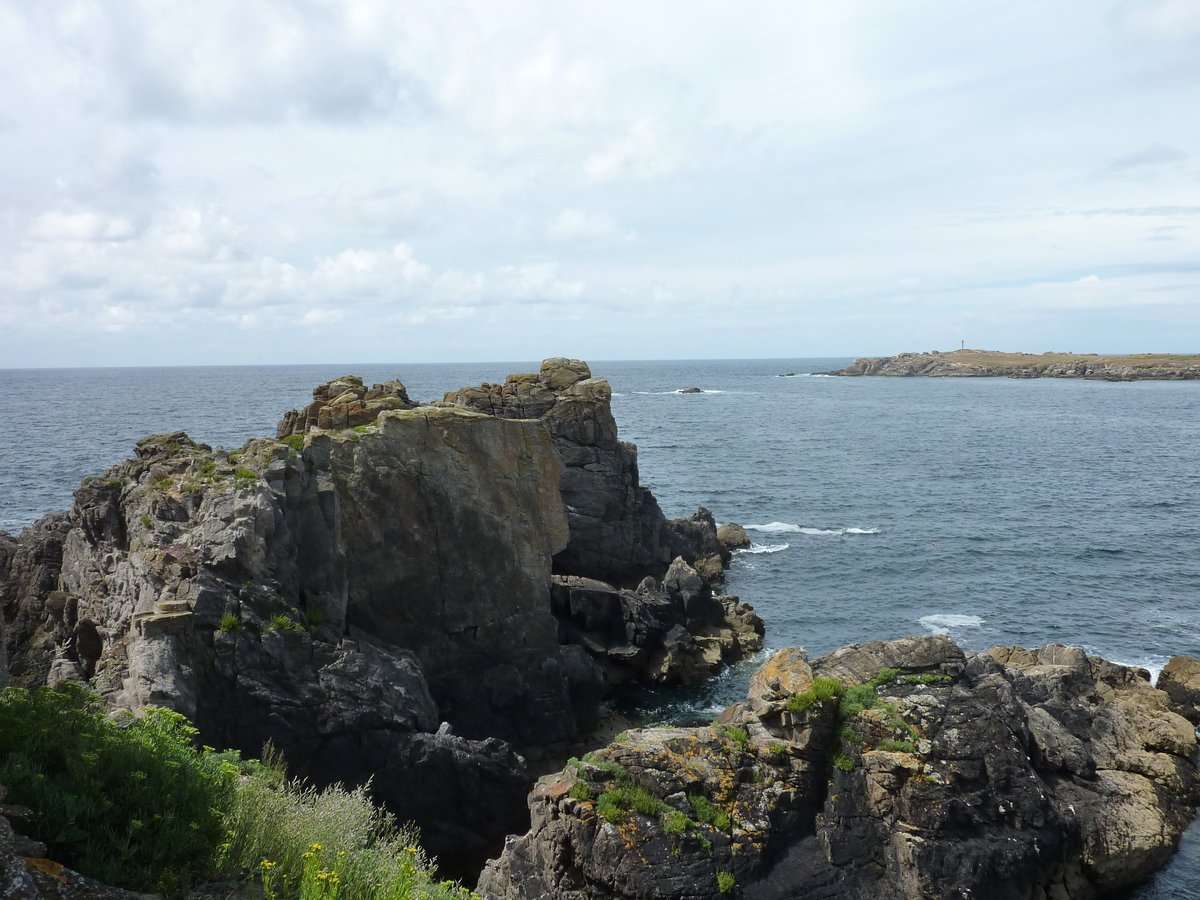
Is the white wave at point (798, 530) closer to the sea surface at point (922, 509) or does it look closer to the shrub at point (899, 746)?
the sea surface at point (922, 509)

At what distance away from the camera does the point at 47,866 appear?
7.18 metres

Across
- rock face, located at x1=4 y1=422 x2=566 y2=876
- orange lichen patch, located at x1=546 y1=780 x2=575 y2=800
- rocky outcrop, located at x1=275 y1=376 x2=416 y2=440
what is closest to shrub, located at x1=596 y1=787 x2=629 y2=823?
orange lichen patch, located at x1=546 y1=780 x2=575 y2=800

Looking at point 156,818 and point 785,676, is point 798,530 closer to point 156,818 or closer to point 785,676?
point 785,676

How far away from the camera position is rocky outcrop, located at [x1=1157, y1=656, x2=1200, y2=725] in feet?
103

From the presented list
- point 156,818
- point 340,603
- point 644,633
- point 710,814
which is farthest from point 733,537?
point 156,818

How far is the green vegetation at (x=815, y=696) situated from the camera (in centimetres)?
1945

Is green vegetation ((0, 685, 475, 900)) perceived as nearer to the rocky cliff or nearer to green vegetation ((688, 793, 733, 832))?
green vegetation ((688, 793, 733, 832))

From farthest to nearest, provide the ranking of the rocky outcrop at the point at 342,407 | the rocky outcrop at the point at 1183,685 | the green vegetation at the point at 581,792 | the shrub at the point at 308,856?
the rocky outcrop at the point at 342,407 → the rocky outcrop at the point at 1183,685 → the green vegetation at the point at 581,792 → the shrub at the point at 308,856

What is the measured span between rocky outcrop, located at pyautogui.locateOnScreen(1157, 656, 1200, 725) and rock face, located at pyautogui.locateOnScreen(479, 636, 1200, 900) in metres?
11.1

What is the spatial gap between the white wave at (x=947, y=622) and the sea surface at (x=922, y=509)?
0.15 metres

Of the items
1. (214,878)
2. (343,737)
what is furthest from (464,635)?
(214,878)

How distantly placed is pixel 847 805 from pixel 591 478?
30.7 metres

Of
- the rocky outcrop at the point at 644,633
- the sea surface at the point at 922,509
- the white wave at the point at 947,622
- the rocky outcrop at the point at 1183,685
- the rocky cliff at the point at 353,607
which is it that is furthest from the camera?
the sea surface at the point at 922,509

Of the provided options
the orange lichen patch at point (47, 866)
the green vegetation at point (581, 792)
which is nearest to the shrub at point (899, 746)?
the green vegetation at point (581, 792)
